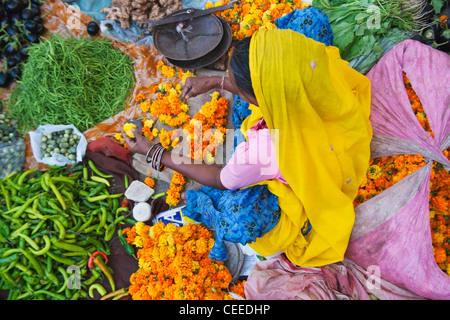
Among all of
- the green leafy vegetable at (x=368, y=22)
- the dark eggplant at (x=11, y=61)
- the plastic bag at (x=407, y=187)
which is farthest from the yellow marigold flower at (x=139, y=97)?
the plastic bag at (x=407, y=187)

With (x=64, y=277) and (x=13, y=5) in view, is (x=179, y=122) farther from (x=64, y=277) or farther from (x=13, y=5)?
(x=13, y=5)

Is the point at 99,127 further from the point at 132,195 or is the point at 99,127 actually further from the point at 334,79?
the point at 334,79

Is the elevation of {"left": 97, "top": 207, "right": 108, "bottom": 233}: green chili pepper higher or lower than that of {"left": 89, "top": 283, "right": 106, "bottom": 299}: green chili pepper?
higher

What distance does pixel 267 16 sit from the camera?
3.25m

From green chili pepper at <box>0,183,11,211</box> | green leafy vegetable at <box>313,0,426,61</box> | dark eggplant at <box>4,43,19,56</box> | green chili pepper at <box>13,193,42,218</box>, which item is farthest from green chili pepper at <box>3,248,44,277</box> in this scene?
green leafy vegetable at <box>313,0,426,61</box>

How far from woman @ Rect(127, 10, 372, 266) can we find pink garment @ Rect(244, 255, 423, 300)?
177 millimetres

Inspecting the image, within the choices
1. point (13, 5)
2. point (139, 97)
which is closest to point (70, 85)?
point (139, 97)

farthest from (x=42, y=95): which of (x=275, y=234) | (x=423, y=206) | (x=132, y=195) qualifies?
(x=423, y=206)

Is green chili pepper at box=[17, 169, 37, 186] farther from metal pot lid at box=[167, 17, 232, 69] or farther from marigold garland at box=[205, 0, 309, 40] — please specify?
marigold garland at box=[205, 0, 309, 40]

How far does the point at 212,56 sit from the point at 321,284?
246 centimetres

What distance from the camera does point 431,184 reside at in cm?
223

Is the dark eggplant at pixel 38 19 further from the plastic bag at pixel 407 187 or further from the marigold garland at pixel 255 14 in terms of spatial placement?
the plastic bag at pixel 407 187

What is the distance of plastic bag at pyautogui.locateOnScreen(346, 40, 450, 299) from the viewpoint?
2.08 metres

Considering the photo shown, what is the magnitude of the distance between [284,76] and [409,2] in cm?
222
